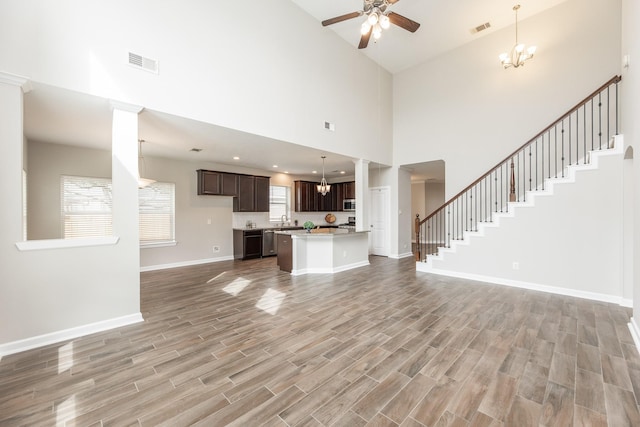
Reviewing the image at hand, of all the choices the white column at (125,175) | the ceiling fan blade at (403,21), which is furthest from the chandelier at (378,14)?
the white column at (125,175)

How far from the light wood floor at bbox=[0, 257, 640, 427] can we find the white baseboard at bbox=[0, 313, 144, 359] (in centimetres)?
14

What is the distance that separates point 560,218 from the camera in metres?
4.33

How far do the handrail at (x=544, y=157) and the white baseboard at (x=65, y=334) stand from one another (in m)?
5.31

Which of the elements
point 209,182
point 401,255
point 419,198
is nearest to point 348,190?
point 401,255

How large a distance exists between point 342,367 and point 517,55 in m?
6.64

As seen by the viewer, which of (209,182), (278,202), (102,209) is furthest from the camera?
(278,202)

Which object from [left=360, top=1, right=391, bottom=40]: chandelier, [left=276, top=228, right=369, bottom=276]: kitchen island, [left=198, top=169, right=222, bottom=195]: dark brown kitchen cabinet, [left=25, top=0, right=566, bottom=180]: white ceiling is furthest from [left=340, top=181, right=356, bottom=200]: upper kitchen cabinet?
[left=360, top=1, right=391, bottom=40]: chandelier

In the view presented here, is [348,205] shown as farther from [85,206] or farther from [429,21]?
[85,206]

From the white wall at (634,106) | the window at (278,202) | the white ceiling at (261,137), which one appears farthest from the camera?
the window at (278,202)

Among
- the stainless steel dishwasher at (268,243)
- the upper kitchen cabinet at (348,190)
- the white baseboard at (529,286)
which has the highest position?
the upper kitchen cabinet at (348,190)

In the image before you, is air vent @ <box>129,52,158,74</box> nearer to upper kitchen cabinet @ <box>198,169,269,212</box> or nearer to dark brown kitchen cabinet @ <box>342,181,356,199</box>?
upper kitchen cabinet @ <box>198,169,269,212</box>

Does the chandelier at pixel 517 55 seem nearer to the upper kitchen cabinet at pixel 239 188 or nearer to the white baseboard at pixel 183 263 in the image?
the upper kitchen cabinet at pixel 239 188

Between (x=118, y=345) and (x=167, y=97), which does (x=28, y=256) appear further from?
(x=167, y=97)

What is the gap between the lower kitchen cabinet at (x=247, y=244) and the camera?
7.52 m
